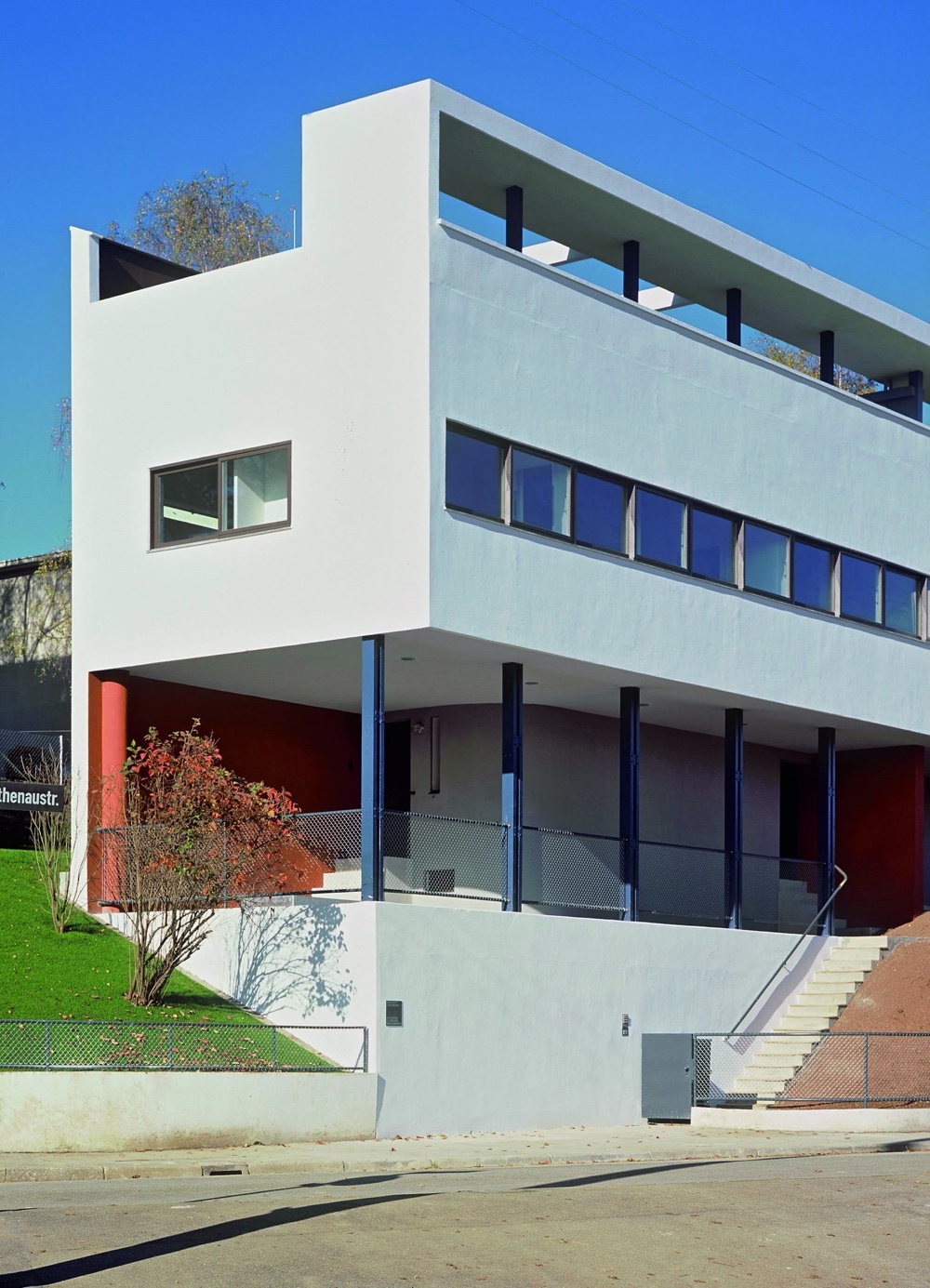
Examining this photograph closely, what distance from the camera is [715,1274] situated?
39.3ft

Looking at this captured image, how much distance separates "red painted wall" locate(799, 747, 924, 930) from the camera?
34.2 m

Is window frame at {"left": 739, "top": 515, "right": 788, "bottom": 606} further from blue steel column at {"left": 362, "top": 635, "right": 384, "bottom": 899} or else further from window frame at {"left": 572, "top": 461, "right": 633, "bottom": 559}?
blue steel column at {"left": 362, "top": 635, "right": 384, "bottom": 899}

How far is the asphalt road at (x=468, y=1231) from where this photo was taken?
11.6 meters

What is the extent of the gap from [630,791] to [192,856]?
7.84 meters

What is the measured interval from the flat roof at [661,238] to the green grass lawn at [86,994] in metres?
11.6

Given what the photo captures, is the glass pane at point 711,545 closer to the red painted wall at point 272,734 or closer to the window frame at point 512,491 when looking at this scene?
the window frame at point 512,491

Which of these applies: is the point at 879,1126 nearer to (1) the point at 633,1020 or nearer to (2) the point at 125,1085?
(1) the point at 633,1020

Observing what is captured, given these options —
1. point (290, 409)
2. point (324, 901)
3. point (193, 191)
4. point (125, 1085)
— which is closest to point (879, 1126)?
point (324, 901)

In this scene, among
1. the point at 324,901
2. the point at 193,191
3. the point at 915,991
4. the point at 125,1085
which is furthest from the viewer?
the point at 193,191

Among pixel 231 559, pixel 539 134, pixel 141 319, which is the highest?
pixel 539 134

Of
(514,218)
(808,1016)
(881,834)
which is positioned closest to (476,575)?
(514,218)

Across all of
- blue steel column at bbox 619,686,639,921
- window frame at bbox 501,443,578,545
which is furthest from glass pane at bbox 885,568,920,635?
window frame at bbox 501,443,578,545

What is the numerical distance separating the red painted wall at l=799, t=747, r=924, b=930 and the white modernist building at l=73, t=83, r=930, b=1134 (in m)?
3.17

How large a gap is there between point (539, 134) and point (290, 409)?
5.36 meters
